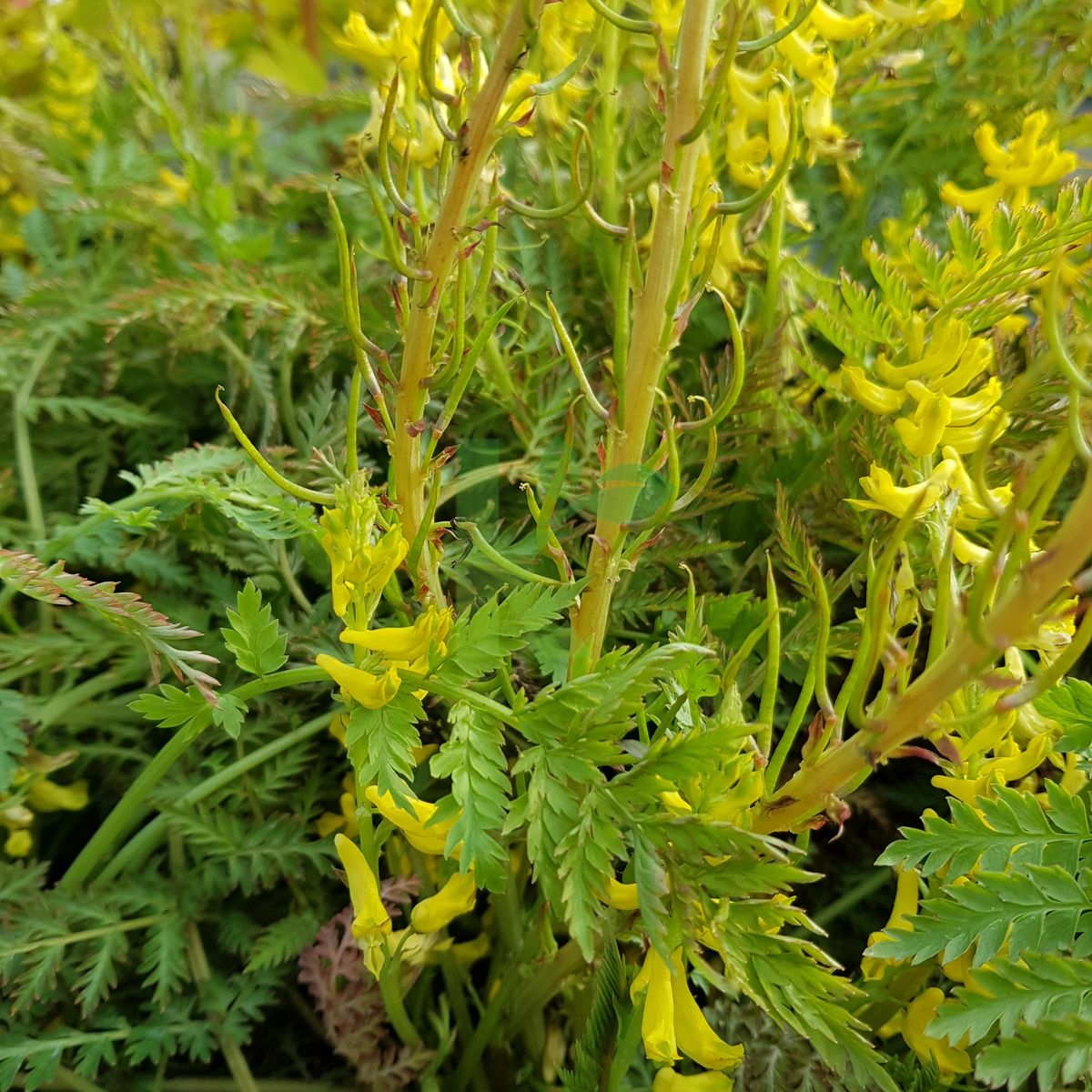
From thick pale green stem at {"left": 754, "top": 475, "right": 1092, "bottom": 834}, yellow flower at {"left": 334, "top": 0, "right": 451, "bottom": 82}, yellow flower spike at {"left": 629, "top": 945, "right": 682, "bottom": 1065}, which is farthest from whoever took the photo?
yellow flower at {"left": 334, "top": 0, "right": 451, "bottom": 82}

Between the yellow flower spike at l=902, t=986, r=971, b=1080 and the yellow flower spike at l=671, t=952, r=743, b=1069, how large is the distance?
0.11 m

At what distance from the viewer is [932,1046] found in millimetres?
447

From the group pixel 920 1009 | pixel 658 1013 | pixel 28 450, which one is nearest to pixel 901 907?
pixel 920 1009

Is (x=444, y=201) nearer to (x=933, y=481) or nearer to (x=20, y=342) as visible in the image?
(x=933, y=481)

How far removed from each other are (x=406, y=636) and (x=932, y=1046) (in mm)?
325

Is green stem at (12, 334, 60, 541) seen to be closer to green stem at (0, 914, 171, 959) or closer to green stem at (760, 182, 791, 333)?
green stem at (0, 914, 171, 959)

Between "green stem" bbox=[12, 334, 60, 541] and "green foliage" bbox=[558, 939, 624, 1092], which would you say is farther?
"green stem" bbox=[12, 334, 60, 541]

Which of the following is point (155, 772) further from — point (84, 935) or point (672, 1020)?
point (672, 1020)

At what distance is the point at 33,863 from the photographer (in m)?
0.57

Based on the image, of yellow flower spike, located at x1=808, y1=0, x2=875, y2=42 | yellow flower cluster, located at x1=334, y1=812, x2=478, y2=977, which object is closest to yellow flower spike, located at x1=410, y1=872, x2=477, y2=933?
yellow flower cluster, located at x1=334, y1=812, x2=478, y2=977

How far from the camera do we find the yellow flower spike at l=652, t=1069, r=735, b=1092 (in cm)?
44

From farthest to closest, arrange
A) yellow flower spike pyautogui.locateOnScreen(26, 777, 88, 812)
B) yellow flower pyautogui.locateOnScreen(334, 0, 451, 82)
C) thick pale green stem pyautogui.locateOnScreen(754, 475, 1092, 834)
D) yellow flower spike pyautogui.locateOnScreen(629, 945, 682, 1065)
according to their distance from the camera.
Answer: yellow flower spike pyautogui.locateOnScreen(26, 777, 88, 812) → yellow flower pyautogui.locateOnScreen(334, 0, 451, 82) → yellow flower spike pyautogui.locateOnScreen(629, 945, 682, 1065) → thick pale green stem pyautogui.locateOnScreen(754, 475, 1092, 834)

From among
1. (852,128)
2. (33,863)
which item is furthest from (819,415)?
(33,863)

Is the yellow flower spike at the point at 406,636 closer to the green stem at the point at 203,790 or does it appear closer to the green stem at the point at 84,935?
the green stem at the point at 203,790
